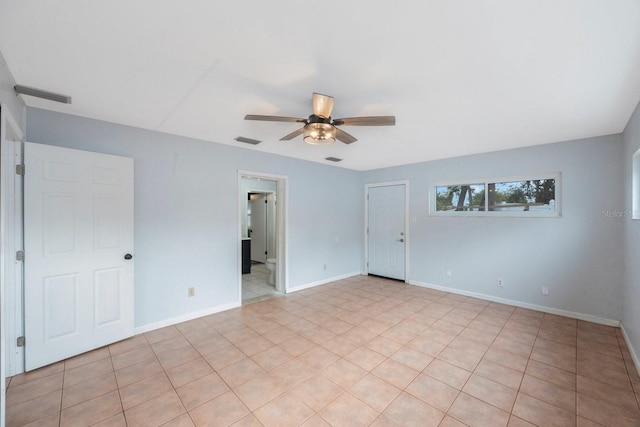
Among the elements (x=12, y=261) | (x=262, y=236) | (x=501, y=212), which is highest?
(x=501, y=212)

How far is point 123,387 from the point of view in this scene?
2.06m

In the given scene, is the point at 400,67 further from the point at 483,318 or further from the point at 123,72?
the point at 483,318

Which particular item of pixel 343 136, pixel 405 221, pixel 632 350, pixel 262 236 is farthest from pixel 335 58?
pixel 262 236

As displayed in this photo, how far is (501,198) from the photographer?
13.2 ft

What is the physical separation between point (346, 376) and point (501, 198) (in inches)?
142

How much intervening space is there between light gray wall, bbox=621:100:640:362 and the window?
0.72 metres

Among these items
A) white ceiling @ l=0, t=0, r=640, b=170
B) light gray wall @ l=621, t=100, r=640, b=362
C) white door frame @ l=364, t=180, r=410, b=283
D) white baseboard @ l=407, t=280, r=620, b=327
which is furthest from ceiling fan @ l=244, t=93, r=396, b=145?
white baseboard @ l=407, t=280, r=620, b=327

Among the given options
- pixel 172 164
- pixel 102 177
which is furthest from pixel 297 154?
pixel 102 177

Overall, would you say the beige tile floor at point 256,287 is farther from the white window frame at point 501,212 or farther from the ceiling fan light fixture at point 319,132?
the white window frame at point 501,212

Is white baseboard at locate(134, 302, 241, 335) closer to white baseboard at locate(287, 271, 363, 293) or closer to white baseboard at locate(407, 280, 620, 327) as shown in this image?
white baseboard at locate(287, 271, 363, 293)

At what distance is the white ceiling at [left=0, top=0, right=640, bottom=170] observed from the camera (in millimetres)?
1308

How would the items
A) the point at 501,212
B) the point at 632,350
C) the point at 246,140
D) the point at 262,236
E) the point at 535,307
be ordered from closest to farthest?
the point at 632,350, the point at 246,140, the point at 535,307, the point at 501,212, the point at 262,236

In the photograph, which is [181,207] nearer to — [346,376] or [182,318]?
[182,318]

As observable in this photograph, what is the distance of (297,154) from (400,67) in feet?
8.77
